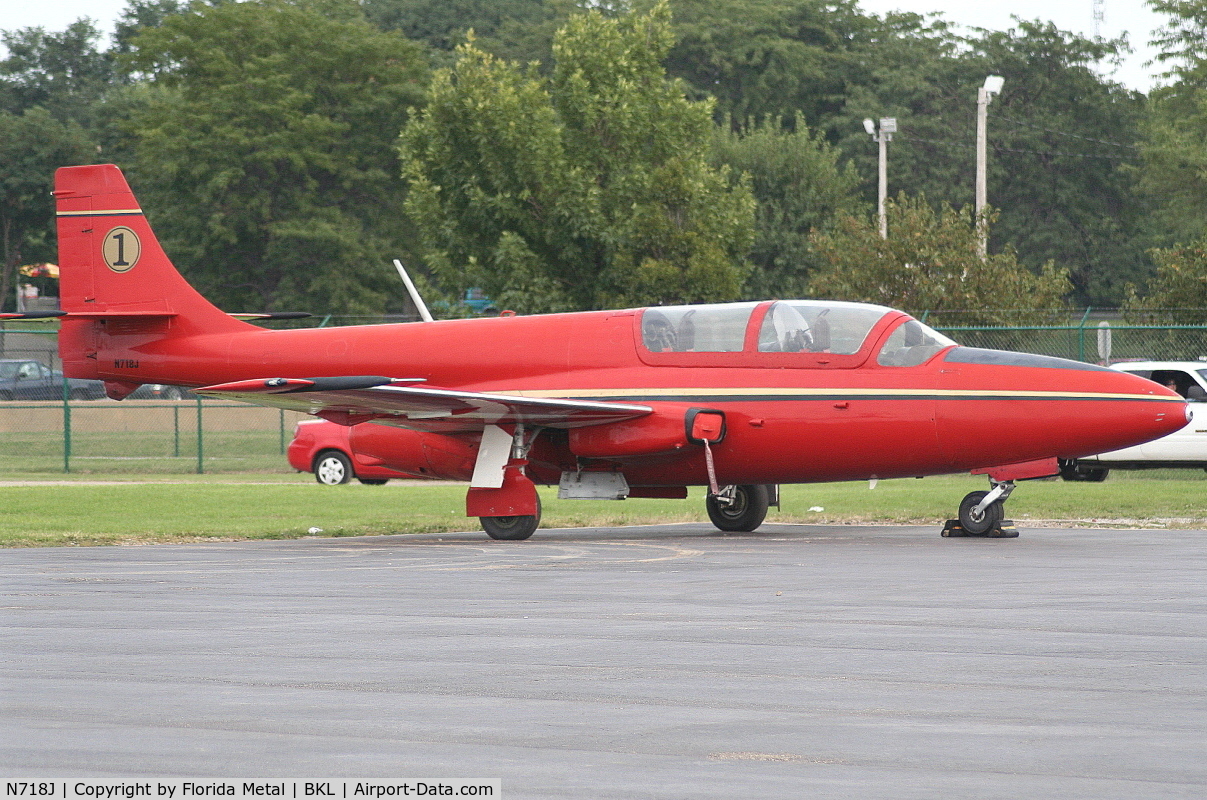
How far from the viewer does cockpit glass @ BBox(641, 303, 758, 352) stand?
16.2m

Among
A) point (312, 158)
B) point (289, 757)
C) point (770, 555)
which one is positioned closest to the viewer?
point (289, 757)

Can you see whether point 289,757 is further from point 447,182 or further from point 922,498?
point 447,182

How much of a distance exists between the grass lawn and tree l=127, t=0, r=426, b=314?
33.9 m

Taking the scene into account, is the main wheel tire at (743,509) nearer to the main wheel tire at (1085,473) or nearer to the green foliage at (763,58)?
the main wheel tire at (1085,473)

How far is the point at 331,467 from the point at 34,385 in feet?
66.4

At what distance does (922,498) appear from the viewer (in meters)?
21.4

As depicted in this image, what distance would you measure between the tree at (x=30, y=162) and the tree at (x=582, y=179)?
36646 mm

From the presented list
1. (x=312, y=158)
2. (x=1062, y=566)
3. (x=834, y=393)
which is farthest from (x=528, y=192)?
(x=312, y=158)

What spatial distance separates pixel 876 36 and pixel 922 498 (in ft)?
199

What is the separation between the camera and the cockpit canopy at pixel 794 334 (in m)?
15.7

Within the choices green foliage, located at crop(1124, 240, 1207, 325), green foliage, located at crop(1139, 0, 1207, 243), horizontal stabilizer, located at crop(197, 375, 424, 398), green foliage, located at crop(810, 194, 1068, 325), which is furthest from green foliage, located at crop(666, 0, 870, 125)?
horizontal stabilizer, located at crop(197, 375, 424, 398)

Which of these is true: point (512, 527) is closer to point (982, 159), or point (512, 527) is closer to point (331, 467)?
point (331, 467)

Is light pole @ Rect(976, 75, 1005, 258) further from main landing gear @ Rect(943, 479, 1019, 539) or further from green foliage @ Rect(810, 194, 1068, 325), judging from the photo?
main landing gear @ Rect(943, 479, 1019, 539)

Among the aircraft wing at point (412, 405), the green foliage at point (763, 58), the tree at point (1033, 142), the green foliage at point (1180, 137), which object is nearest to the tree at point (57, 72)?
the green foliage at point (763, 58)
